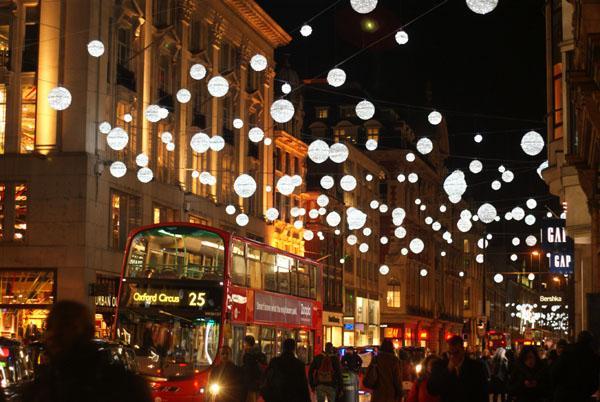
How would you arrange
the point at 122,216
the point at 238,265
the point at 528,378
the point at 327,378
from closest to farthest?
the point at 528,378 < the point at 327,378 < the point at 238,265 < the point at 122,216

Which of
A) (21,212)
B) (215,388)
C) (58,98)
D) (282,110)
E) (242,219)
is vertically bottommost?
(215,388)

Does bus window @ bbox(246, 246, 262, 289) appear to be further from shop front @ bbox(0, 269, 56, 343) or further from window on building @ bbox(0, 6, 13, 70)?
window on building @ bbox(0, 6, 13, 70)

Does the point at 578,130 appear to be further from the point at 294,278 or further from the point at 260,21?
the point at 260,21

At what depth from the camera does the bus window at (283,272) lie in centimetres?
2747

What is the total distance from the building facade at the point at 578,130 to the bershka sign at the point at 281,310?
285 inches

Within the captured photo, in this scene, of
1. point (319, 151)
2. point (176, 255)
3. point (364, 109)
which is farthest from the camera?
point (364, 109)

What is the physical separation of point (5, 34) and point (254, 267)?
1707cm

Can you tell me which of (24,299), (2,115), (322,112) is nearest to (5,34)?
(2,115)

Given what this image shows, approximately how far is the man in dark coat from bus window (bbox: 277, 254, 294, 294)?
1590cm

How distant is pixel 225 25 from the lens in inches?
2053

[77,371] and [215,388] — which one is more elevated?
[77,371]

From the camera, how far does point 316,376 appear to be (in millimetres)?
20438

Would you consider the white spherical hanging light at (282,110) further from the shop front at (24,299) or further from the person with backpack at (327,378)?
the shop front at (24,299)

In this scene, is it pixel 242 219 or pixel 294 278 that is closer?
pixel 294 278
